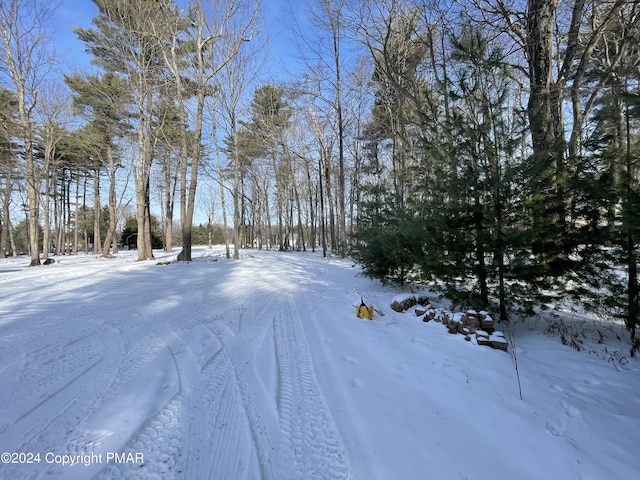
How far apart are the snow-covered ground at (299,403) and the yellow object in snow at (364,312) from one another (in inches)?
11.5

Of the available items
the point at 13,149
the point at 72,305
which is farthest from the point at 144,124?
the point at 72,305

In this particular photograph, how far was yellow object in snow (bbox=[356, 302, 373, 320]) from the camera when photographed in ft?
15.4

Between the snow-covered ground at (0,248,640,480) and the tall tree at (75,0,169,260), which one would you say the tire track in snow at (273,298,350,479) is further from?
the tall tree at (75,0,169,260)

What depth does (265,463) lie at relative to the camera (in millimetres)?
1731

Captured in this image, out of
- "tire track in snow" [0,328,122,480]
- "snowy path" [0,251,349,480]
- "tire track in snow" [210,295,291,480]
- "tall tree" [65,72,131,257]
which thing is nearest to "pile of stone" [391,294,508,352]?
"snowy path" [0,251,349,480]

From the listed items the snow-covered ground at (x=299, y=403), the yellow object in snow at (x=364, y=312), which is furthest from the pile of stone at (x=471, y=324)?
the yellow object in snow at (x=364, y=312)

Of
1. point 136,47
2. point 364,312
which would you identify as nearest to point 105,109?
point 136,47

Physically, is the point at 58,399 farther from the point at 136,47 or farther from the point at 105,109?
the point at 105,109

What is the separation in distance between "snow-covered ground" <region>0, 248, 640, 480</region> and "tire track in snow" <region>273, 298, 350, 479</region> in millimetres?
11

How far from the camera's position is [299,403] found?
7.69 feet

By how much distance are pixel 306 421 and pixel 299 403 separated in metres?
0.23

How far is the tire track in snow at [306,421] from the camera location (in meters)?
1.73

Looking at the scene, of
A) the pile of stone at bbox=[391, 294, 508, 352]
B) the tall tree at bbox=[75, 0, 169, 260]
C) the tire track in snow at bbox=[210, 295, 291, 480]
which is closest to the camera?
the tire track in snow at bbox=[210, 295, 291, 480]

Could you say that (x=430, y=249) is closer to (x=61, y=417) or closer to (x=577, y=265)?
(x=577, y=265)
